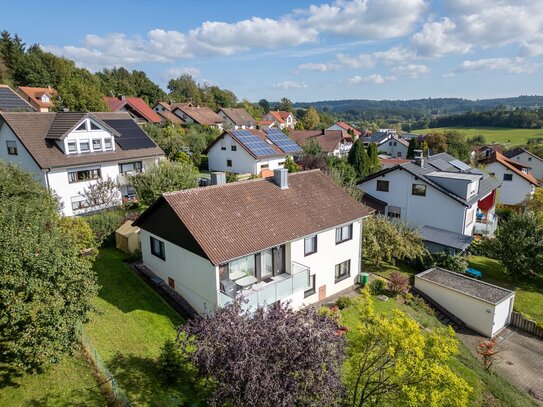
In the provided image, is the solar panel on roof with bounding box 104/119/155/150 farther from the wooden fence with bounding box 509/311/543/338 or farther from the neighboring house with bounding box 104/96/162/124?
the wooden fence with bounding box 509/311/543/338

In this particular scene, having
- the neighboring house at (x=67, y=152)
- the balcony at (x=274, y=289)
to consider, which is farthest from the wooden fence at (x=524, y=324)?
the neighboring house at (x=67, y=152)

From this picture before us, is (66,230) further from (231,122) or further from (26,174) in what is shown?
(231,122)

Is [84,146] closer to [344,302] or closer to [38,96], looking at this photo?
[344,302]

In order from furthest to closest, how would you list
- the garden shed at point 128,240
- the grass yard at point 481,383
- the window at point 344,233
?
the garden shed at point 128,240
the window at point 344,233
the grass yard at point 481,383

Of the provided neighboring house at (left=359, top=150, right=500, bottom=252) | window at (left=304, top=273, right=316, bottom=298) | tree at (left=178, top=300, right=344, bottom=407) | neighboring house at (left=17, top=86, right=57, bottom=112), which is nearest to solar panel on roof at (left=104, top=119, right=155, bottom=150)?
neighboring house at (left=359, top=150, right=500, bottom=252)

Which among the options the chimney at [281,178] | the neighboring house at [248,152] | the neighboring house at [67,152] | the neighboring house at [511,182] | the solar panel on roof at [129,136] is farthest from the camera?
the neighboring house at [511,182]

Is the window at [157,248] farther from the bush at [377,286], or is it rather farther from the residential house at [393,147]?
the residential house at [393,147]

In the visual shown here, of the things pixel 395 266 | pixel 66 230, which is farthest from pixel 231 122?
pixel 66 230

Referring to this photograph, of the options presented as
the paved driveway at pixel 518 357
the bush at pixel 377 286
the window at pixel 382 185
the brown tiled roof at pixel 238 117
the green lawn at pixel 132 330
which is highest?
the brown tiled roof at pixel 238 117
